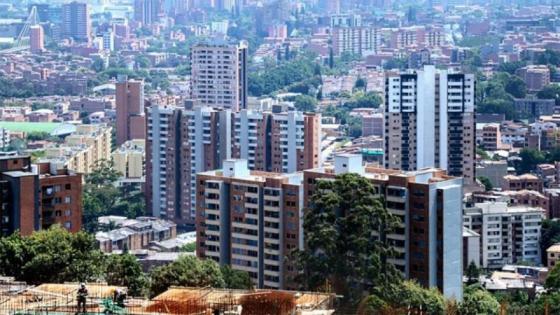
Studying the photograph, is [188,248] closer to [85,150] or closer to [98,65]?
[85,150]

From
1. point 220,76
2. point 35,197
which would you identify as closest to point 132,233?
point 35,197

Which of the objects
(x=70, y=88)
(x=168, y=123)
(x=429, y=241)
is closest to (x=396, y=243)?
(x=429, y=241)

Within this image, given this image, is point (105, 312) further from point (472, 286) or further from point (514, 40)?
point (514, 40)

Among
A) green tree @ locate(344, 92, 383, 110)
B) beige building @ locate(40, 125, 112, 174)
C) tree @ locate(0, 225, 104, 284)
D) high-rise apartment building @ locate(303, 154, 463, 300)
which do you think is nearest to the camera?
tree @ locate(0, 225, 104, 284)

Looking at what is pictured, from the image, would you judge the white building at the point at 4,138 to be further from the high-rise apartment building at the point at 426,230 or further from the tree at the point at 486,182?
the high-rise apartment building at the point at 426,230

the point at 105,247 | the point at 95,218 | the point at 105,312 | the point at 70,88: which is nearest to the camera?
the point at 105,312

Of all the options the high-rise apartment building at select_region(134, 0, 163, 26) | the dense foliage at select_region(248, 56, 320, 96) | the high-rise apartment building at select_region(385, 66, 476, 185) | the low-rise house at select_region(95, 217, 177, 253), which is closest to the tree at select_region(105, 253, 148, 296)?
the low-rise house at select_region(95, 217, 177, 253)

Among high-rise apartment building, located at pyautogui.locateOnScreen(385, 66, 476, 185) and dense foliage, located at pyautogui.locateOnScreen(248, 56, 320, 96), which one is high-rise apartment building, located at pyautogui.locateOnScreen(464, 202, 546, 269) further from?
dense foliage, located at pyautogui.locateOnScreen(248, 56, 320, 96)
